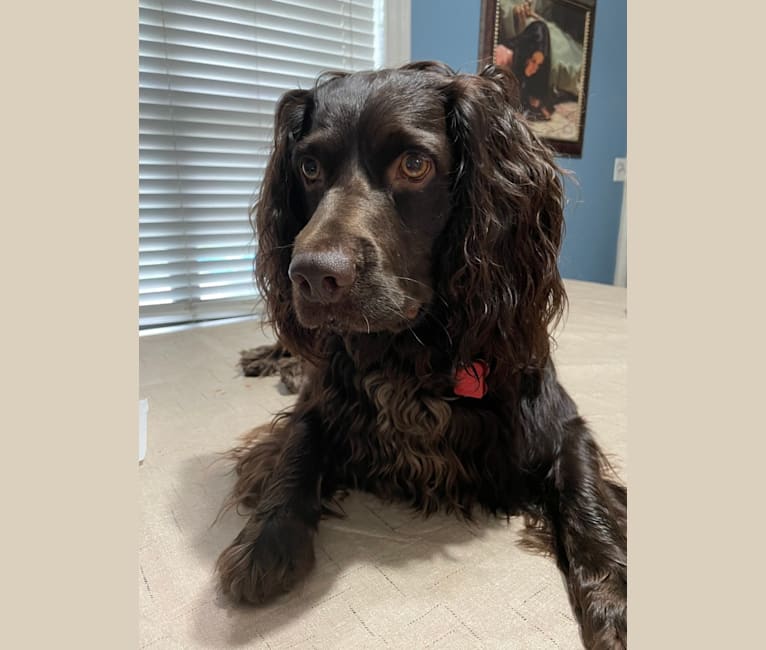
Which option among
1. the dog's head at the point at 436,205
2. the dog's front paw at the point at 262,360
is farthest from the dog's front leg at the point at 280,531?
the dog's front paw at the point at 262,360

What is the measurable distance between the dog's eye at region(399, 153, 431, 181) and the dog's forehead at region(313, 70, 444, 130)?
0.20ft

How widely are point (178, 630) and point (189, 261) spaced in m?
2.06

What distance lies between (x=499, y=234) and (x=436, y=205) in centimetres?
12

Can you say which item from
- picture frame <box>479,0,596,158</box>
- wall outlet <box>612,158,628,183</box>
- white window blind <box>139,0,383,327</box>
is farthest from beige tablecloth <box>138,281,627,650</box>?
wall outlet <box>612,158,628,183</box>

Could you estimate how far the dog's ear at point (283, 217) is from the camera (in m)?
1.06

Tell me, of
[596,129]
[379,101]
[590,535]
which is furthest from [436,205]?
[596,129]

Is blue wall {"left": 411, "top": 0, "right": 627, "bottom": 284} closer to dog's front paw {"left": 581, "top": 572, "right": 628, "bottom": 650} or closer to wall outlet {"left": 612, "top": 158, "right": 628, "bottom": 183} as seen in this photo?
wall outlet {"left": 612, "top": 158, "right": 628, "bottom": 183}

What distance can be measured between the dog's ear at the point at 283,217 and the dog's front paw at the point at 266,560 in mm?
392

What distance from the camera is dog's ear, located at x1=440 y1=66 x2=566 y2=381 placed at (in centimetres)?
91

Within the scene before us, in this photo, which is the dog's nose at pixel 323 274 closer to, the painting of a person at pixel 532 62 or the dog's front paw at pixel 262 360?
the dog's front paw at pixel 262 360

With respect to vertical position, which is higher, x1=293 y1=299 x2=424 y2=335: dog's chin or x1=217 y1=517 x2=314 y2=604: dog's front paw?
x1=293 y1=299 x2=424 y2=335: dog's chin

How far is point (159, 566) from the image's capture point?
2.73 feet

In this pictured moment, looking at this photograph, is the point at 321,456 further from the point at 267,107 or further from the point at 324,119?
the point at 267,107

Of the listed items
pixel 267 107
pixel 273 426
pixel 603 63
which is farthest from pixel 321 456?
pixel 603 63
